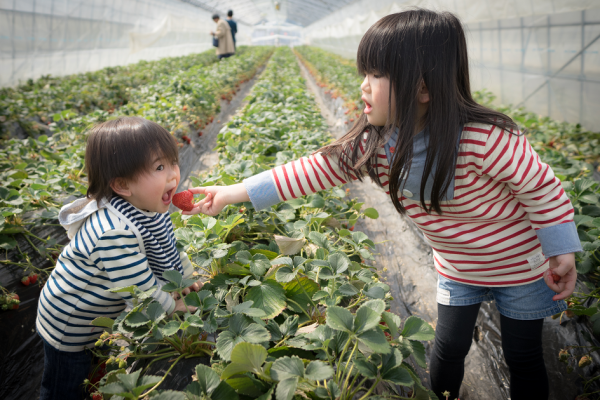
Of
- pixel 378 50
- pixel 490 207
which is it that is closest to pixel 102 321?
pixel 378 50

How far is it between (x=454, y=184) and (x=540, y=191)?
0.23 metres

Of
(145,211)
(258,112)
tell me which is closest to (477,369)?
(145,211)

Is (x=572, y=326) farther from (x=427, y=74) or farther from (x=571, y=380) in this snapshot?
(x=427, y=74)

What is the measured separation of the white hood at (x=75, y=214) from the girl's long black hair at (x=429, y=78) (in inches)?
39.7

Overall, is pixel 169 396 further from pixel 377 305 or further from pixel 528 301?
pixel 528 301

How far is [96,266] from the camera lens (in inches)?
49.4

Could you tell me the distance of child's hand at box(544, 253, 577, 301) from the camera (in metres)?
1.05

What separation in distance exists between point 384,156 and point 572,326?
1329 millimetres

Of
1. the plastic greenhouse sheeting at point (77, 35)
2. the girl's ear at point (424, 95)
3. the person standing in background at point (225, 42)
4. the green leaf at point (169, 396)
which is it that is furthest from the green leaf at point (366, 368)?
the person standing in background at point (225, 42)

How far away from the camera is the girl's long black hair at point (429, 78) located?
1.00m

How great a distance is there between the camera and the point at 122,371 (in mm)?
1056

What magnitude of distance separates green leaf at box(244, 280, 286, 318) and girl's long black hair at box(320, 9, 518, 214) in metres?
0.56

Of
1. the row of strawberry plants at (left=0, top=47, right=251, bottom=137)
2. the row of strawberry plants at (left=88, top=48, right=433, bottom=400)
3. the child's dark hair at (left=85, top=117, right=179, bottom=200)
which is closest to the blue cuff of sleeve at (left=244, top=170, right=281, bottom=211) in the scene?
the row of strawberry plants at (left=88, top=48, right=433, bottom=400)

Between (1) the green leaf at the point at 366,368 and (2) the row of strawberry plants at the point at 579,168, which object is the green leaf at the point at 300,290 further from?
(2) the row of strawberry plants at the point at 579,168
